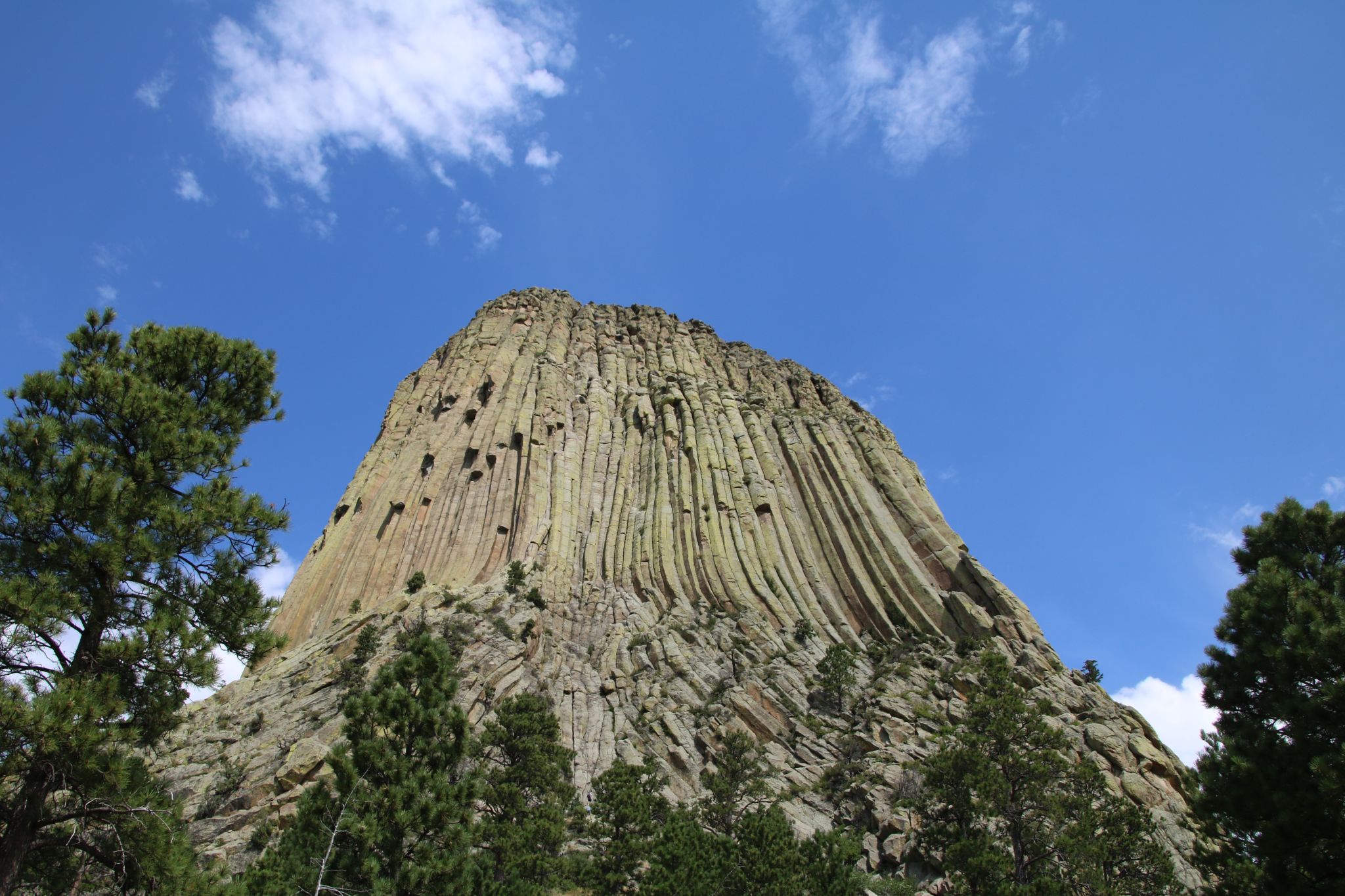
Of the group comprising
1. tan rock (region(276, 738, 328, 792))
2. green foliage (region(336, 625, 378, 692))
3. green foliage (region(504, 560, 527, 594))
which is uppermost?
green foliage (region(504, 560, 527, 594))

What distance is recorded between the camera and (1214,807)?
13625 mm

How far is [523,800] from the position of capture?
24.8 m

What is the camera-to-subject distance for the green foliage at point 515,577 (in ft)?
139

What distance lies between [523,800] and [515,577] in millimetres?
19018

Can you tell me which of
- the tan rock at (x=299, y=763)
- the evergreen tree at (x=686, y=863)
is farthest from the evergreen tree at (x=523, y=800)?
the tan rock at (x=299, y=763)

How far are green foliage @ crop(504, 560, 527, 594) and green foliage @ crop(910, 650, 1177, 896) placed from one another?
22.7m

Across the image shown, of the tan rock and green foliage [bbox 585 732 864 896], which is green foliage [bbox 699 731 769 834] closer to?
green foliage [bbox 585 732 864 896]

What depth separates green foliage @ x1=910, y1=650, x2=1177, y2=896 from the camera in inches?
843

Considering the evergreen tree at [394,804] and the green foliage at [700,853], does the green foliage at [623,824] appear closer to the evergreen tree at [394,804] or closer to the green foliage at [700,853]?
the green foliage at [700,853]

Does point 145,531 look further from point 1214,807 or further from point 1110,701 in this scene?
point 1110,701

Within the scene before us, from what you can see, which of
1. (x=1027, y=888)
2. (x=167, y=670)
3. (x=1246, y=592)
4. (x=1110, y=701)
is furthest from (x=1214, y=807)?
(x=1110, y=701)

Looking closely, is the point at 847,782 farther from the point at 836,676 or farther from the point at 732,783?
the point at 836,676

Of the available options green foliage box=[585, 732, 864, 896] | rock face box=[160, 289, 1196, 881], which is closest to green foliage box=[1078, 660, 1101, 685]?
rock face box=[160, 289, 1196, 881]

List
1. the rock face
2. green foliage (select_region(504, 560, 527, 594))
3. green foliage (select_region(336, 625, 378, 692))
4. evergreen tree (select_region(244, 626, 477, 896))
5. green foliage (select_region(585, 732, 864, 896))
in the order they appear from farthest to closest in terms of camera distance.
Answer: green foliage (select_region(504, 560, 527, 594)), green foliage (select_region(336, 625, 378, 692)), the rock face, green foliage (select_region(585, 732, 864, 896)), evergreen tree (select_region(244, 626, 477, 896))
